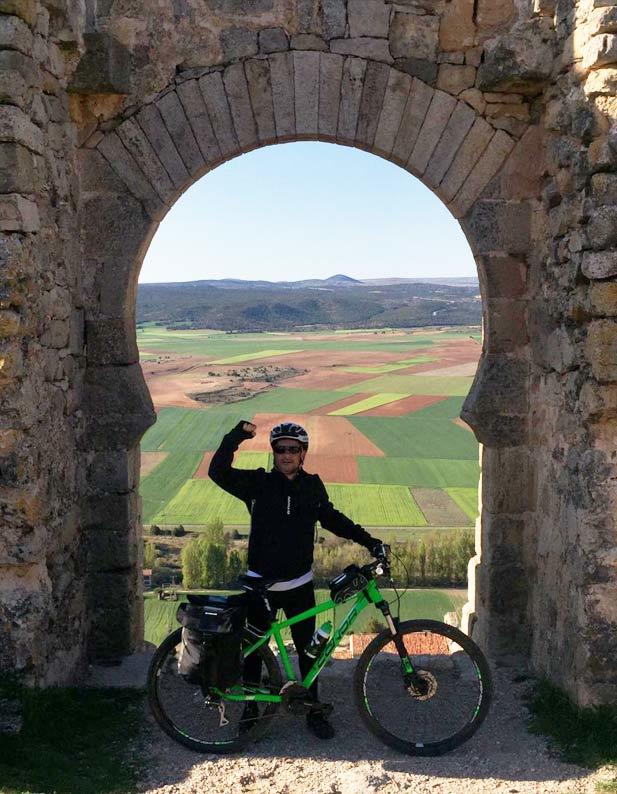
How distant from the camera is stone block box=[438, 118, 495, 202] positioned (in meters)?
5.20

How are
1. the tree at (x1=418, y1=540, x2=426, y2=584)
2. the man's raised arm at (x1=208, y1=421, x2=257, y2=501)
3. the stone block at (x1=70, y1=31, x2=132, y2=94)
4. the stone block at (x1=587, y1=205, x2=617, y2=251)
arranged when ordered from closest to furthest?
the man's raised arm at (x1=208, y1=421, x2=257, y2=501) → the stone block at (x1=587, y1=205, x2=617, y2=251) → the stone block at (x1=70, y1=31, x2=132, y2=94) → the tree at (x1=418, y1=540, x2=426, y2=584)

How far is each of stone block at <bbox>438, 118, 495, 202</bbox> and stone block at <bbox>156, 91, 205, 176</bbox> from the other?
157 cm

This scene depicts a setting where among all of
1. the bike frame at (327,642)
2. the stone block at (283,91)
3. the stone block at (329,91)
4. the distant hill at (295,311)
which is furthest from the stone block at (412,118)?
the distant hill at (295,311)

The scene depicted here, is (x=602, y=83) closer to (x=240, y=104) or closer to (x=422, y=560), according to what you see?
(x=240, y=104)

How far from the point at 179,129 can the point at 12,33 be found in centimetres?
125

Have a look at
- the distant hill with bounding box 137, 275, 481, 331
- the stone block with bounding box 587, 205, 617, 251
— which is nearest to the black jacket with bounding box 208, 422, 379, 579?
the stone block with bounding box 587, 205, 617, 251

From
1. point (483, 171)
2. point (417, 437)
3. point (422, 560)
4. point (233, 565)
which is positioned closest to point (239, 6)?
point (483, 171)

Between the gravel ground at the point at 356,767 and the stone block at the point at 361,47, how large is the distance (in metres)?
3.96

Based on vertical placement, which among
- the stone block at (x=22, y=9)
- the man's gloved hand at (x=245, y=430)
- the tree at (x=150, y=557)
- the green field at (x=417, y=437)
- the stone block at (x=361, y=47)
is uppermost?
the stone block at (x=361, y=47)

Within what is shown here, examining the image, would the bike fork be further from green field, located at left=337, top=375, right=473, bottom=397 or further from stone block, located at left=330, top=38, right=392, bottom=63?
green field, located at left=337, top=375, right=473, bottom=397

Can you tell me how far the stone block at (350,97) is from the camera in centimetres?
512

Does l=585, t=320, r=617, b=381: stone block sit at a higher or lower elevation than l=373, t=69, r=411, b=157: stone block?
lower

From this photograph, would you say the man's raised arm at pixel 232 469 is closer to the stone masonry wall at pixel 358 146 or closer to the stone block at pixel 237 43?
the stone masonry wall at pixel 358 146

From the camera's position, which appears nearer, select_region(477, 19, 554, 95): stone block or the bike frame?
the bike frame
